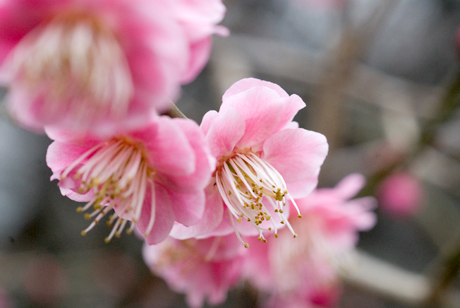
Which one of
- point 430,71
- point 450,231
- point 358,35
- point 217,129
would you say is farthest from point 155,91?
point 430,71

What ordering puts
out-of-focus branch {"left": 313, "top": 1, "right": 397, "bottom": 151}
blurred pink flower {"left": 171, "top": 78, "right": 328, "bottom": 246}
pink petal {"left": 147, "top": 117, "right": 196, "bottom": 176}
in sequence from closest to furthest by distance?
pink petal {"left": 147, "top": 117, "right": 196, "bottom": 176} → blurred pink flower {"left": 171, "top": 78, "right": 328, "bottom": 246} → out-of-focus branch {"left": 313, "top": 1, "right": 397, "bottom": 151}

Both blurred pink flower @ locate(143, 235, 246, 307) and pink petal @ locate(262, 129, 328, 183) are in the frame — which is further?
blurred pink flower @ locate(143, 235, 246, 307)

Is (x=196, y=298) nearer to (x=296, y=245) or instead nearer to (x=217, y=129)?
(x=296, y=245)

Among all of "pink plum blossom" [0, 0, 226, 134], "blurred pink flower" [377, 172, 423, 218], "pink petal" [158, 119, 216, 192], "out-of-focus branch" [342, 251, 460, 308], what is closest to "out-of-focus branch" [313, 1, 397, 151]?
"out-of-focus branch" [342, 251, 460, 308]

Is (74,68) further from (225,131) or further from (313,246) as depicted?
(313,246)

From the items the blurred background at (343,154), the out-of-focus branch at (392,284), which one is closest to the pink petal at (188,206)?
the blurred background at (343,154)

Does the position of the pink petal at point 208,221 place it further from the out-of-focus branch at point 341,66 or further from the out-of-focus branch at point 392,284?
the out-of-focus branch at point 341,66

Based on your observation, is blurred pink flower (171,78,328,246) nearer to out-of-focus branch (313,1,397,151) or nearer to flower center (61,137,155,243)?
flower center (61,137,155,243)
